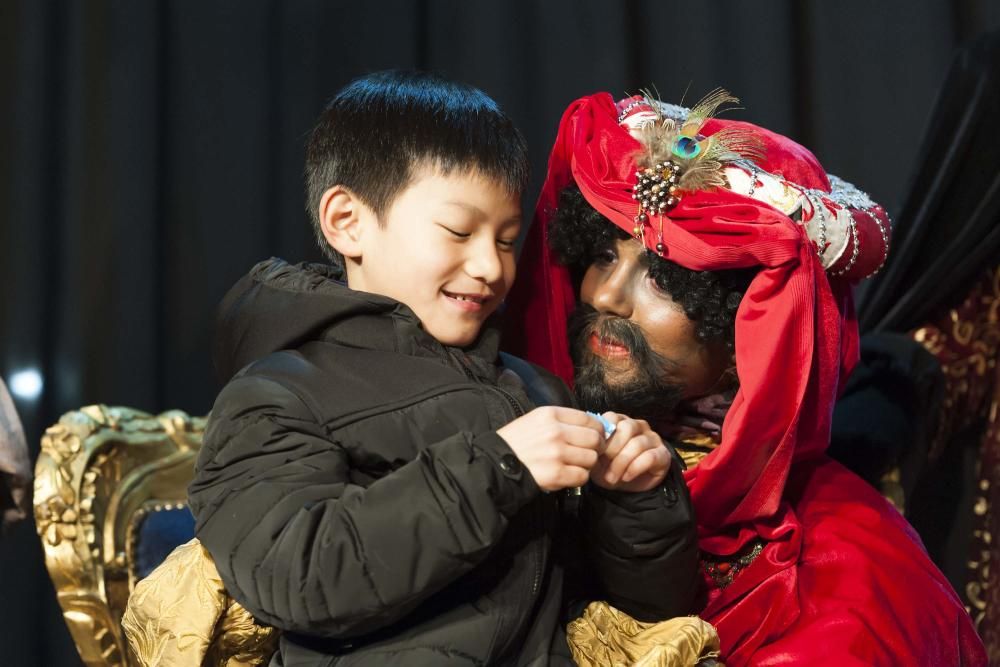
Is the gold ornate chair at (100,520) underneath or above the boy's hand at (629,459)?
underneath

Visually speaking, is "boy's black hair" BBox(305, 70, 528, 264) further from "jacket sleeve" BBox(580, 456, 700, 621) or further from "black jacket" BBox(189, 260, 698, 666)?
"jacket sleeve" BBox(580, 456, 700, 621)

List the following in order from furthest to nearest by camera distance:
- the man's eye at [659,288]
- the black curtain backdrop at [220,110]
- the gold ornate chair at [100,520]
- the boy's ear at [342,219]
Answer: the black curtain backdrop at [220,110], the gold ornate chair at [100,520], the man's eye at [659,288], the boy's ear at [342,219]

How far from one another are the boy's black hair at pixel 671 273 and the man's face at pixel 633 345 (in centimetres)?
1

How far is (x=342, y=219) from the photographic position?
124 cm

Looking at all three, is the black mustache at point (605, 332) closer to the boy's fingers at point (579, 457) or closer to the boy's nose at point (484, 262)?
the boy's nose at point (484, 262)

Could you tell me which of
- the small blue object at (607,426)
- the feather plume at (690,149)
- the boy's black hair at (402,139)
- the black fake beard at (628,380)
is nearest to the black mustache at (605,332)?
the black fake beard at (628,380)

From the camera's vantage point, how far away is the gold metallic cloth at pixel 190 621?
1.19m

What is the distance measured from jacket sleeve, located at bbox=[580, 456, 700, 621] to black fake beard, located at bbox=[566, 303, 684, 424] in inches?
11.1

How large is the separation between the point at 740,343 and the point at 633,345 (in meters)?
0.13

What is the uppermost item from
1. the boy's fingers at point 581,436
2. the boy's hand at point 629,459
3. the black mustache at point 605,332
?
the boy's fingers at point 581,436

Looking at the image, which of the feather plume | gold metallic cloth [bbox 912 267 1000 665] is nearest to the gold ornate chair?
the feather plume

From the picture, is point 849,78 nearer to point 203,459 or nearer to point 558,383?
point 558,383

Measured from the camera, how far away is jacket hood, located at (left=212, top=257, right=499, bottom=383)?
116 centimetres

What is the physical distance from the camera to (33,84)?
7.50 ft
